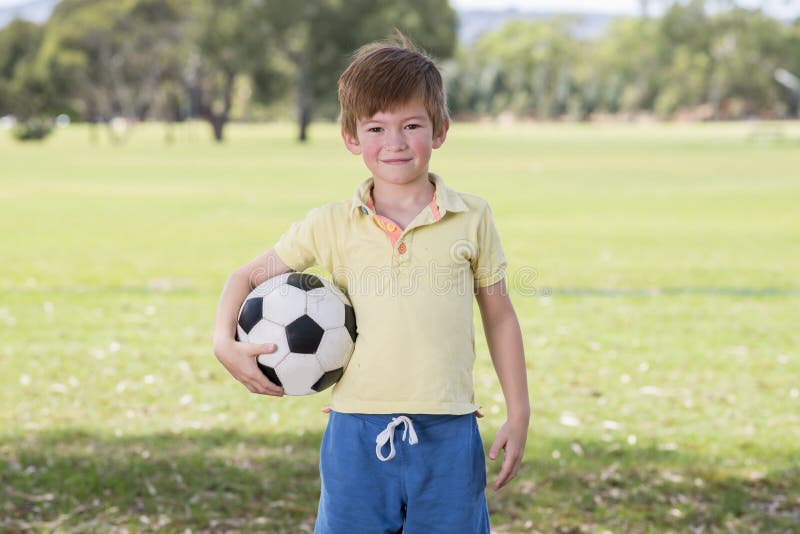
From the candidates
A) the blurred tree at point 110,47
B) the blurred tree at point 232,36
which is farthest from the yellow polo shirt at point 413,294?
the blurred tree at point 110,47

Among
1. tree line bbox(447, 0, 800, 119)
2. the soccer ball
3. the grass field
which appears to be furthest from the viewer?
tree line bbox(447, 0, 800, 119)

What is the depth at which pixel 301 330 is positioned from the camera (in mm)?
2730

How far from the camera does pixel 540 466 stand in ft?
17.0

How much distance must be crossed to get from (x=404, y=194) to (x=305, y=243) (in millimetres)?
303

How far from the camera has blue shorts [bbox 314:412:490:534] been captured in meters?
2.62

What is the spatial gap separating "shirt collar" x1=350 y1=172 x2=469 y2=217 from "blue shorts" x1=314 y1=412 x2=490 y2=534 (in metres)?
0.54

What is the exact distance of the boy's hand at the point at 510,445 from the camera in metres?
2.75

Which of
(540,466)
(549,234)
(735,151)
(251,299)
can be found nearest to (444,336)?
(251,299)

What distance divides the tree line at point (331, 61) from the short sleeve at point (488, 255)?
75.0 ft

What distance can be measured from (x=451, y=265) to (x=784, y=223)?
1525 centimetres

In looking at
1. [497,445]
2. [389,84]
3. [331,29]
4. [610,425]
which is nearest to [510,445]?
[497,445]

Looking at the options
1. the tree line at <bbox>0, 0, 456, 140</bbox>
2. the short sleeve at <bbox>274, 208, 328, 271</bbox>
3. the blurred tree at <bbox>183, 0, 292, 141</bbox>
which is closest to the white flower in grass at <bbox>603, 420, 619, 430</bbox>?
the short sleeve at <bbox>274, 208, 328, 271</bbox>

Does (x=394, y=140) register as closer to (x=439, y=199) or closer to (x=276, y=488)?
(x=439, y=199)

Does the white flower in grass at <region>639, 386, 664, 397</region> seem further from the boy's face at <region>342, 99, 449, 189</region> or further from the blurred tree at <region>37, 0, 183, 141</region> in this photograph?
the blurred tree at <region>37, 0, 183, 141</region>
